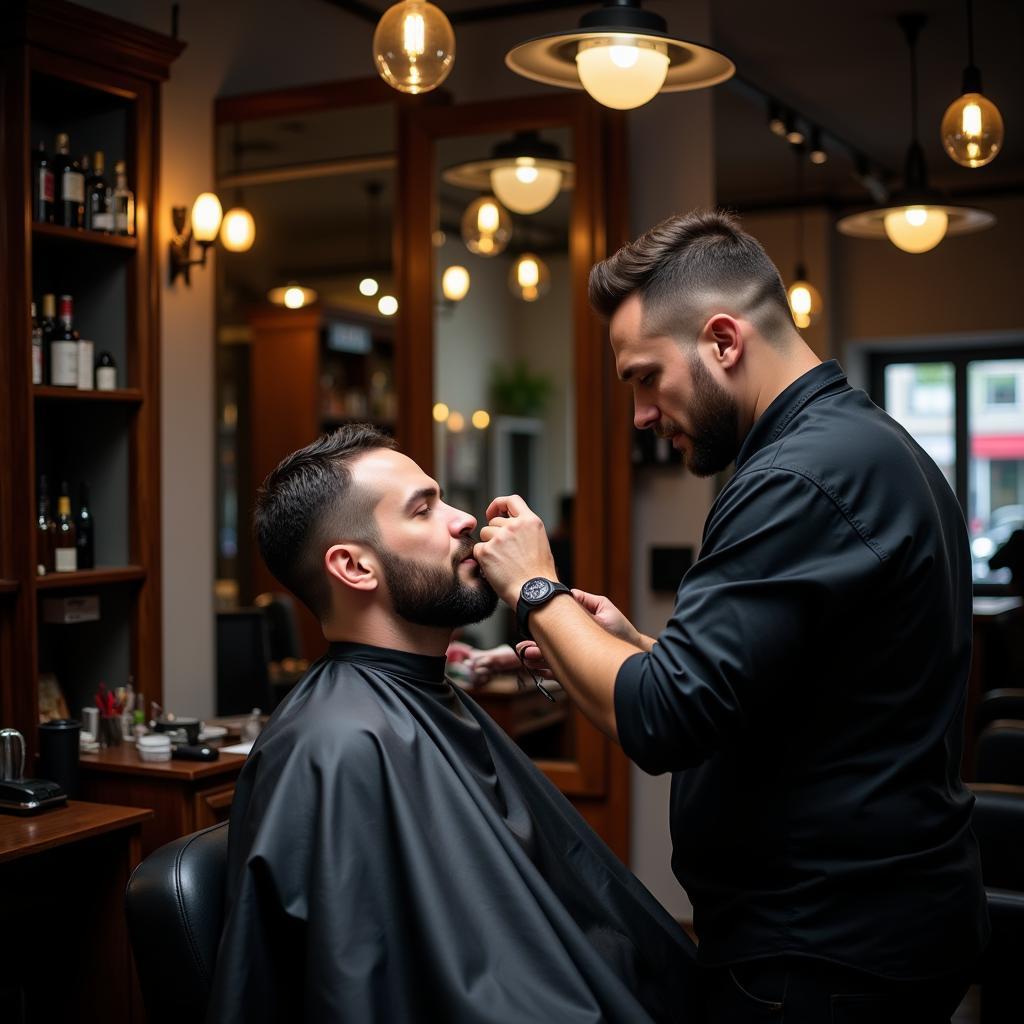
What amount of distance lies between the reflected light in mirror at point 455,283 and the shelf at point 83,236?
1225 millimetres

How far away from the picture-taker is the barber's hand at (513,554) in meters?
1.54

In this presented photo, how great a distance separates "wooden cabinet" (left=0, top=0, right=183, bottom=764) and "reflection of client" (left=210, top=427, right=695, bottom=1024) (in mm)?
1439

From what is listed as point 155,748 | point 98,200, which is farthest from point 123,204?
point 155,748

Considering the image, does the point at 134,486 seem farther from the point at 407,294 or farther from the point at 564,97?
the point at 564,97

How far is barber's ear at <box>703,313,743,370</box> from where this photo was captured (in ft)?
4.94

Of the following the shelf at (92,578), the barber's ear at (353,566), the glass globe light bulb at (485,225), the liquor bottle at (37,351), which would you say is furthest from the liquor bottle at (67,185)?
the barber's ear at (353,566)

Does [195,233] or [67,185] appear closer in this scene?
[67,185]

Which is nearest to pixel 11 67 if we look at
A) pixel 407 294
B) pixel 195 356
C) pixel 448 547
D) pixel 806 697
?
pixel 195 356

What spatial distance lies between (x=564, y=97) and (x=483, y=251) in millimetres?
1112

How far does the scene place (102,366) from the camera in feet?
10.8

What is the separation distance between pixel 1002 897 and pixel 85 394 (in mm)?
2374

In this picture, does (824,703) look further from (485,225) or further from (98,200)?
(485,225)

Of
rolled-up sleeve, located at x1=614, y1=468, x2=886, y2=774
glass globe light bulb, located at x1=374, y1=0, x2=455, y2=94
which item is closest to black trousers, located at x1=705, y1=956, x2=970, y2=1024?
rolled-up sleeve, located at x1=614, y1=468, x2=886, y2=774

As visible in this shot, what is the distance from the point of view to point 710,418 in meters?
1.53
